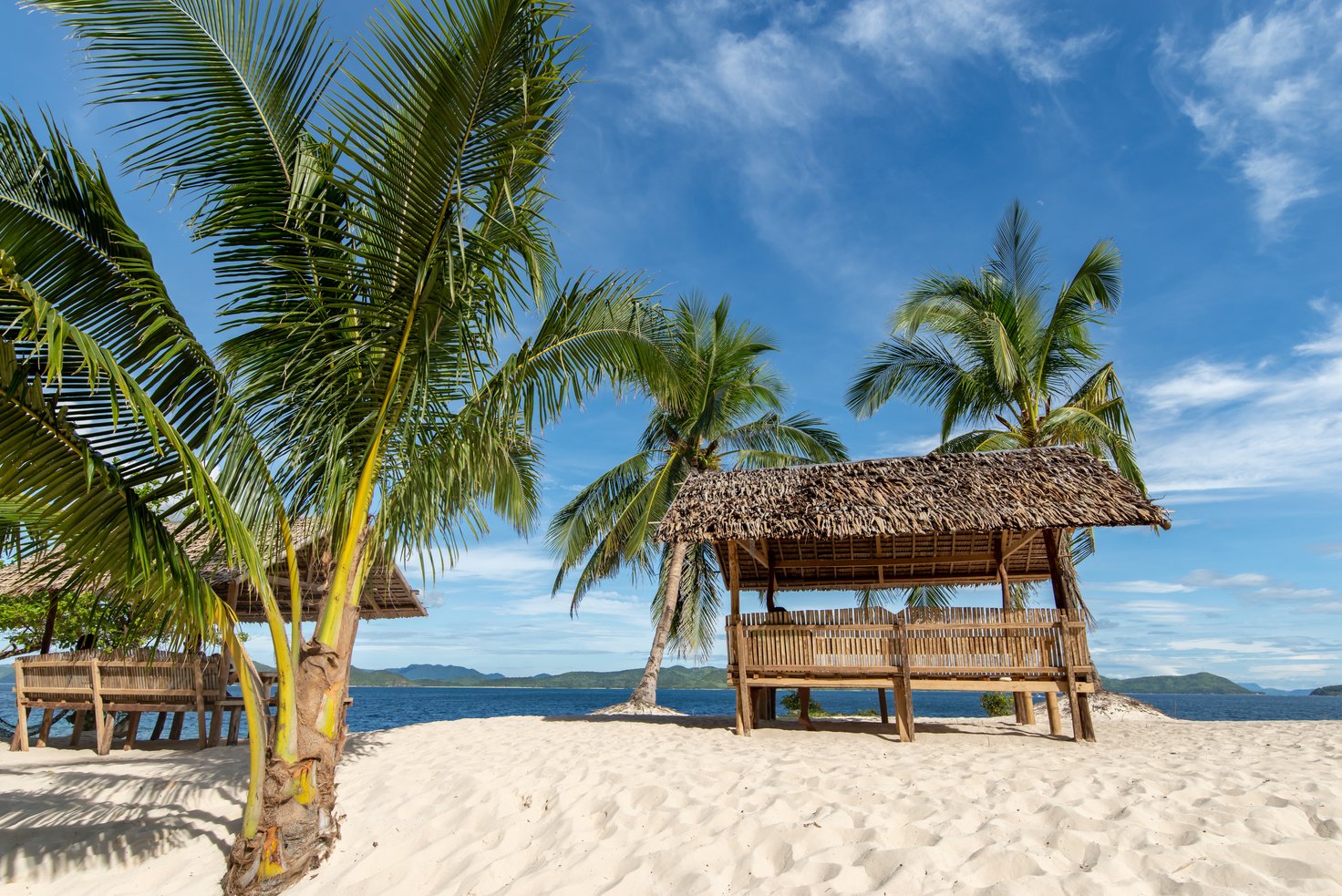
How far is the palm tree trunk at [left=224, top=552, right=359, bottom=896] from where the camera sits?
4.77m

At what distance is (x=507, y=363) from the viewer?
5621 millimetres

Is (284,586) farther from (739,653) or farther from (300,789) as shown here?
(300,789)

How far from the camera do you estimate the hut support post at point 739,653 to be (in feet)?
32.6

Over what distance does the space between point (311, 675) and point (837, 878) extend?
330cm

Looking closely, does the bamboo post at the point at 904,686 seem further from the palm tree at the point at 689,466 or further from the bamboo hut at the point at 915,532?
the palm tree at the point at 689,466

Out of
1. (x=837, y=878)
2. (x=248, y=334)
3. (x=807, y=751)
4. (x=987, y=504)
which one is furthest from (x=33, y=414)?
(x=987, y=504)

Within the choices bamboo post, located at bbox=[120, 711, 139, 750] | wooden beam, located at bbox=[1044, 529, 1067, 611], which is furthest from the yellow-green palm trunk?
bamboo post, located at bbox=[120, 711, 139, 750]

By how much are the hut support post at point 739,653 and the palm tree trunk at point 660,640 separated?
5.84 m

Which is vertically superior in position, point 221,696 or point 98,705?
point 221,696

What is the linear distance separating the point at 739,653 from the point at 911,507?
9.34 feet

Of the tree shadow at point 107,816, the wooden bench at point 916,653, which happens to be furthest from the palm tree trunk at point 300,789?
the wooden bench at point 916,653

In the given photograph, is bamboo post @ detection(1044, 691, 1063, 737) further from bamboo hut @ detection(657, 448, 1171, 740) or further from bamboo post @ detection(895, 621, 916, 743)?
bamboo post @ detection(895, 621, 916, 743)

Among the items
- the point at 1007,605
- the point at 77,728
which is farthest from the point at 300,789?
the point at 77,728

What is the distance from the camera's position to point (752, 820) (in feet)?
17.3
